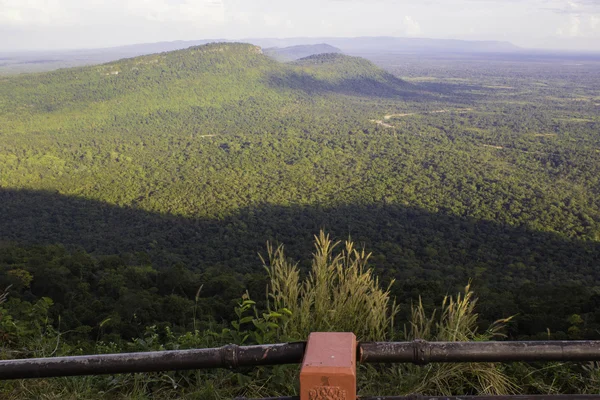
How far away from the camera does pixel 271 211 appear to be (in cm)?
2369

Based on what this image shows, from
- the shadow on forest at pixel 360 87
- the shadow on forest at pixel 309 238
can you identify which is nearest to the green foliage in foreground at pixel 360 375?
the shadow on forest at pixel 309 238

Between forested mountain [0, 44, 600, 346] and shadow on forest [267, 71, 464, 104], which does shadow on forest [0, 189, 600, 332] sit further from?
shadow on forest [267, 71, 464, 104]

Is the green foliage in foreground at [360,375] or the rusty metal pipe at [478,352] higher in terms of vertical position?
the rusty metal pipe at [478,352]

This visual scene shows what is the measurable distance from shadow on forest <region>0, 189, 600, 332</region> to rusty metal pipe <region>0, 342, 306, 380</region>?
11353 millimetres

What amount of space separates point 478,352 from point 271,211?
22318mm

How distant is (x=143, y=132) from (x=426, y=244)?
34060 millimetres

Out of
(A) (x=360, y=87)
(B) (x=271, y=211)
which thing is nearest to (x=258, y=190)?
(B) (x=271, y=211)

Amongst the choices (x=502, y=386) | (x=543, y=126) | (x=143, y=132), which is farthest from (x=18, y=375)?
(x=543, y=126)

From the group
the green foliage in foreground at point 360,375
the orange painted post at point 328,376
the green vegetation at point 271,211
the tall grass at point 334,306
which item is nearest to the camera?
the orange painted post at point 328,376

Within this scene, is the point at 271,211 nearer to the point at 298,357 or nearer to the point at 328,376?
the point at 298,357

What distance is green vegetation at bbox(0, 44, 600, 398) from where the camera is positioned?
2334 mm

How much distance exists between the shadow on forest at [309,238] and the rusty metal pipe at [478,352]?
11.2 meters

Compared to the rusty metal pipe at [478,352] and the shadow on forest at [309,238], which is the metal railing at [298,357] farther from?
the shadow on forest at [309,238]

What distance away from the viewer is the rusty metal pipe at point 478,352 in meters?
1.45
